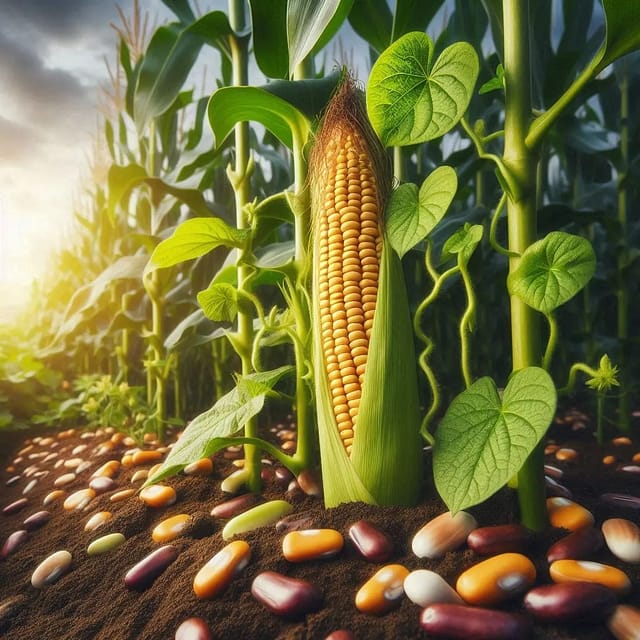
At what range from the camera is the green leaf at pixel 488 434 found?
0.48 meters

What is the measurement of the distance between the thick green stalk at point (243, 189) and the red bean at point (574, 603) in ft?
1.62

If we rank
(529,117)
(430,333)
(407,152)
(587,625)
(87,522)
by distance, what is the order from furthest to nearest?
(430,333), (407,152), (87,522), (529,117), (587,625)

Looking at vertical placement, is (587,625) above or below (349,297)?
below

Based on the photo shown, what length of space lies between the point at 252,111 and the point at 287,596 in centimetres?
62

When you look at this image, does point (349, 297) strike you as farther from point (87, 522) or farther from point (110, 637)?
point (87, 522)

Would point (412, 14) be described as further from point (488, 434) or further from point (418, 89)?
point (488, 434)

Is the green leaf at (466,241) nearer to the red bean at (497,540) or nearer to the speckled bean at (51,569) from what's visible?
the red bean at (497,540)

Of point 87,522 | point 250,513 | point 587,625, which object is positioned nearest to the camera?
point 587,625

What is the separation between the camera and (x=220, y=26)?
88 centimetres

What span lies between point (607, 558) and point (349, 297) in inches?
15.4

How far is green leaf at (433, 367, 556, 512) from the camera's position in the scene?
0.48 metres

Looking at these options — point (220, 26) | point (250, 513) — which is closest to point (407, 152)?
point (220, 26)

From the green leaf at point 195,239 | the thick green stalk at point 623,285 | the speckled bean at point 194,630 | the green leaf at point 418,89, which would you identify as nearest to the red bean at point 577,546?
the speckled bean at point 194,630

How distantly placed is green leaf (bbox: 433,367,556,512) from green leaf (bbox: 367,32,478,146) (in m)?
0.28
